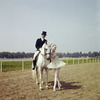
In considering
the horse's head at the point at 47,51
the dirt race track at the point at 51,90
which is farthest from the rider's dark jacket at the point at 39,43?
the dirt race track at the point at 51,90

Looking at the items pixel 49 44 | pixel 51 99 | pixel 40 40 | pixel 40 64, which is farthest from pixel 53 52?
pixel 51 99

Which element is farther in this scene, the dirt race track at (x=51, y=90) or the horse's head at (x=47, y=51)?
the horse's head at (x=47, y=51)

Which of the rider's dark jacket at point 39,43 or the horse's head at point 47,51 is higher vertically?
the rider's dark jacket at point 39,43

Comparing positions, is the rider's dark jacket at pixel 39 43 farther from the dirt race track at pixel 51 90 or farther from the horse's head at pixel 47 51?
the dirt race track at pixel 51 90

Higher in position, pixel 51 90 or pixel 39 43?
pixel 39 43

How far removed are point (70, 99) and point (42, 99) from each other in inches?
39.9

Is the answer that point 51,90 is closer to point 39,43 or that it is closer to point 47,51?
point 47,51

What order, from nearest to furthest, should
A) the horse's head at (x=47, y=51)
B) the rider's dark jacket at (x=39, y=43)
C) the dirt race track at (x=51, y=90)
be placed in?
the dirt race track at (x=51, y=90), the horse's head at (x=47, y=51), the rider's dark jacket at (x=39, y=43)

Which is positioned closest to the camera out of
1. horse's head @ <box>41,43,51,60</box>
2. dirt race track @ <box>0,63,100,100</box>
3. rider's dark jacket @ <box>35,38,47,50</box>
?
dirt race track @ <box>0,63,100,100</box>

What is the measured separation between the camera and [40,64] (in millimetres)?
6859

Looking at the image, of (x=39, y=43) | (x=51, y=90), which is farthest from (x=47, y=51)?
(x=51, y=90)

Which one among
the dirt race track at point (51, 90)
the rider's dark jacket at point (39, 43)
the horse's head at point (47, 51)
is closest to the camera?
the dirt race track at point (51, 90)

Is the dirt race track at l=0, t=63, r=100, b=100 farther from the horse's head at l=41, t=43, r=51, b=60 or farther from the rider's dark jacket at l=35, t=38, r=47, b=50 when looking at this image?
the rider's dark jacket at l=35, t=38, r=47, b=50

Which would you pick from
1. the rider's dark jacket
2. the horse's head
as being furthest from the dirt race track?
the rider's dark jacket
